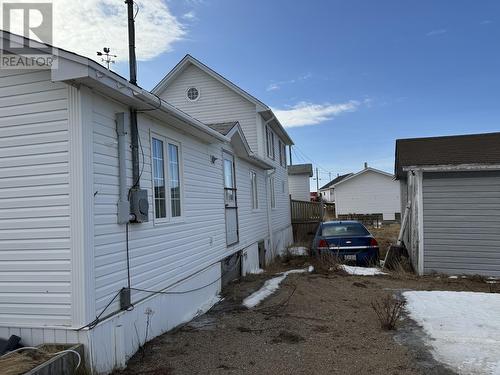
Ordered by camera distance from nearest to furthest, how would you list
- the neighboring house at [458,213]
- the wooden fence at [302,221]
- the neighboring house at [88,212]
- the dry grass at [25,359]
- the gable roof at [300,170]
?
1. the dry grass at [25,359]
2. the neighboring house at [88,212]
3. the neighboring house at [458,213]
4. the wooden fence at [302,221]
5. the gable roof at [300,170]

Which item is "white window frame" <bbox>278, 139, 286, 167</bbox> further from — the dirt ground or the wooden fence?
the dirt ground

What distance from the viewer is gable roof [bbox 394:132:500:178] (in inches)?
Result: 400

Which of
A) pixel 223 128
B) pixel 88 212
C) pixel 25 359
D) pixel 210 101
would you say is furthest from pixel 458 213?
pixel 210 101

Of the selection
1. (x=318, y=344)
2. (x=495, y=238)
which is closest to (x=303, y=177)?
(x=495, y=238)

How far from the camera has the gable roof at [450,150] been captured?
10172 mm

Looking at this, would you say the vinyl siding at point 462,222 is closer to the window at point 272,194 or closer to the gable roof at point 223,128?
the gable roof at point 223,128

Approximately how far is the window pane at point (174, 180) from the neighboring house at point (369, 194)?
32.6 meters

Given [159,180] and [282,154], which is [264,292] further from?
[282,154]

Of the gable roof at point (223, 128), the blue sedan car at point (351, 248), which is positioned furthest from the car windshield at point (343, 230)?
the gable roof at point (223, 128)

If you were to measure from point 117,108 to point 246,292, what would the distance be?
5.02 meters

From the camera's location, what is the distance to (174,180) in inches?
272

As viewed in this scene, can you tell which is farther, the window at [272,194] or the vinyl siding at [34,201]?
the window at [272,194]

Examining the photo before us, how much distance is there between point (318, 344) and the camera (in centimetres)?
535

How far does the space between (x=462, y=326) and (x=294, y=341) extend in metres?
2.50
